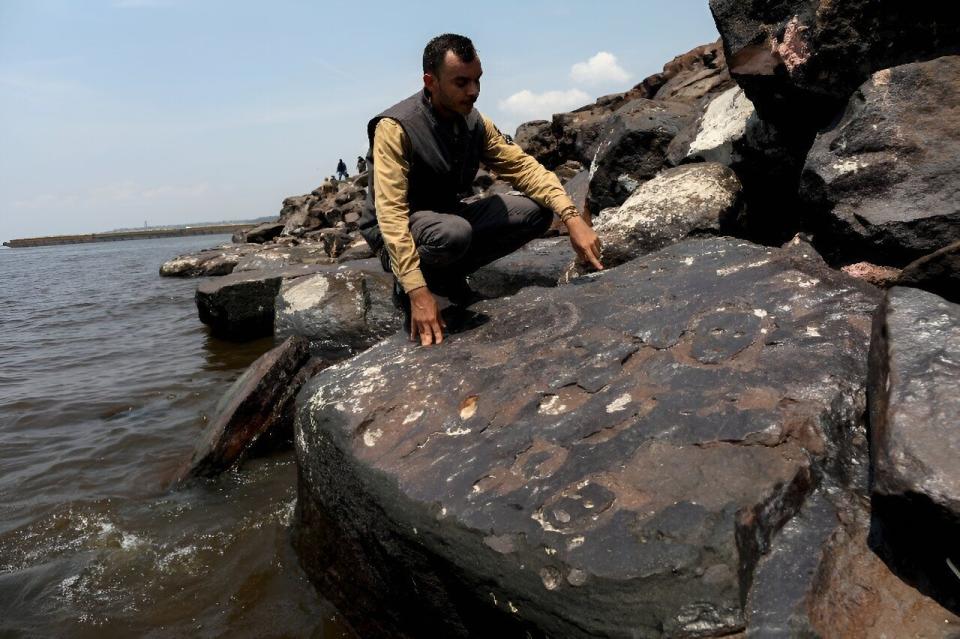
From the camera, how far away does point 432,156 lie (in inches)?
130

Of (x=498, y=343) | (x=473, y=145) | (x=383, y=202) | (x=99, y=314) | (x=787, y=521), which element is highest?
(x=473, y=145)

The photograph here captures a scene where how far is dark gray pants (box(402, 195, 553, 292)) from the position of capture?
3.36m

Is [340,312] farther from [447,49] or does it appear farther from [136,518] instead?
[447,49]

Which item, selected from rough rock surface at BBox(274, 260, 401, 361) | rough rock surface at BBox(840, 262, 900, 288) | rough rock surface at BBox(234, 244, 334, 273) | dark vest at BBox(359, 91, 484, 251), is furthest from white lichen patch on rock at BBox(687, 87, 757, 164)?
rough rock surface at BBox(234, 244, 334, 273)

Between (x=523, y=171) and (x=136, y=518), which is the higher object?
(x=523, y=171)

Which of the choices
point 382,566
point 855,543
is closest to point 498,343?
point 382,566

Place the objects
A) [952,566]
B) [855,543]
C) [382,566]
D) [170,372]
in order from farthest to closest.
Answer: [170,372]
[382,566]
[855,543]
[952,566]

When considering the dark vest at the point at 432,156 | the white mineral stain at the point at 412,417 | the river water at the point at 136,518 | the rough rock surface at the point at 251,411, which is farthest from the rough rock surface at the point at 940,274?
the rough rock surface at the point at 251,411

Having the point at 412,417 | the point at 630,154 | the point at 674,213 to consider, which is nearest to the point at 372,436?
the point at 412,417

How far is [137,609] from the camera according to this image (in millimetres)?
2676

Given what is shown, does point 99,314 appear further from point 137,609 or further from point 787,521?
point 787,521

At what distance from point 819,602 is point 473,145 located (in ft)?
8.78

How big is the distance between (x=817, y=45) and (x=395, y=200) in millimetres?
2771

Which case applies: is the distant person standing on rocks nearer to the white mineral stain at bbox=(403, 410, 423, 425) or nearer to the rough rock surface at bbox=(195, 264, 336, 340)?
the white mineral stain at bbox=(403, 410, 423, 425)
